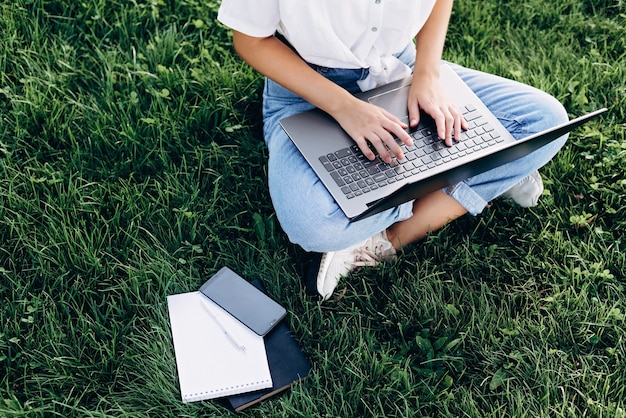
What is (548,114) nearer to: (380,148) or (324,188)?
(380,148)

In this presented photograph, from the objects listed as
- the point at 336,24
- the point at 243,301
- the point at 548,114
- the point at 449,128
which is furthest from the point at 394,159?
the point at 243,301

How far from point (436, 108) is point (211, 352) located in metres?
1.22

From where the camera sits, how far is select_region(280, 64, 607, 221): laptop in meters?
2.25

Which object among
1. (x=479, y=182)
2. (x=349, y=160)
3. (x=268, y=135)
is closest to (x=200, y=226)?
(x=268, y=135)

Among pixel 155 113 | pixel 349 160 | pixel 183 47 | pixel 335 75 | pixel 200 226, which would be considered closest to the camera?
pixel 349 160

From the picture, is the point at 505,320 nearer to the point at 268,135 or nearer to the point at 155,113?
the point at 268,135

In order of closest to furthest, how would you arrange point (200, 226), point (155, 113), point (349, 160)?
point (349, 160) < point (200, 226) < point (155, 113)

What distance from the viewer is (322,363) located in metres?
2.44

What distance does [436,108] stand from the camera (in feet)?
7.99

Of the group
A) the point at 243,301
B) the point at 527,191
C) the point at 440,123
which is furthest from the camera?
the point at 527,191

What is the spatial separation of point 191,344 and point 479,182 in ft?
4.10

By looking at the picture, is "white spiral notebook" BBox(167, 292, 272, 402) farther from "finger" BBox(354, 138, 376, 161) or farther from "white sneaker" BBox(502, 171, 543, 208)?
"white sneaker" BBox(502, 171, 543, 208)

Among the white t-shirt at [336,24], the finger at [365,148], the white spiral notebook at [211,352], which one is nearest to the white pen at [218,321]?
A: the white spiral notebook at [211,352]

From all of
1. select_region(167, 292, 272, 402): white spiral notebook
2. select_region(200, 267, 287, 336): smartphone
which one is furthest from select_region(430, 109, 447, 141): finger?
select_region(167, 292, 272, 402): white spiral notebook
